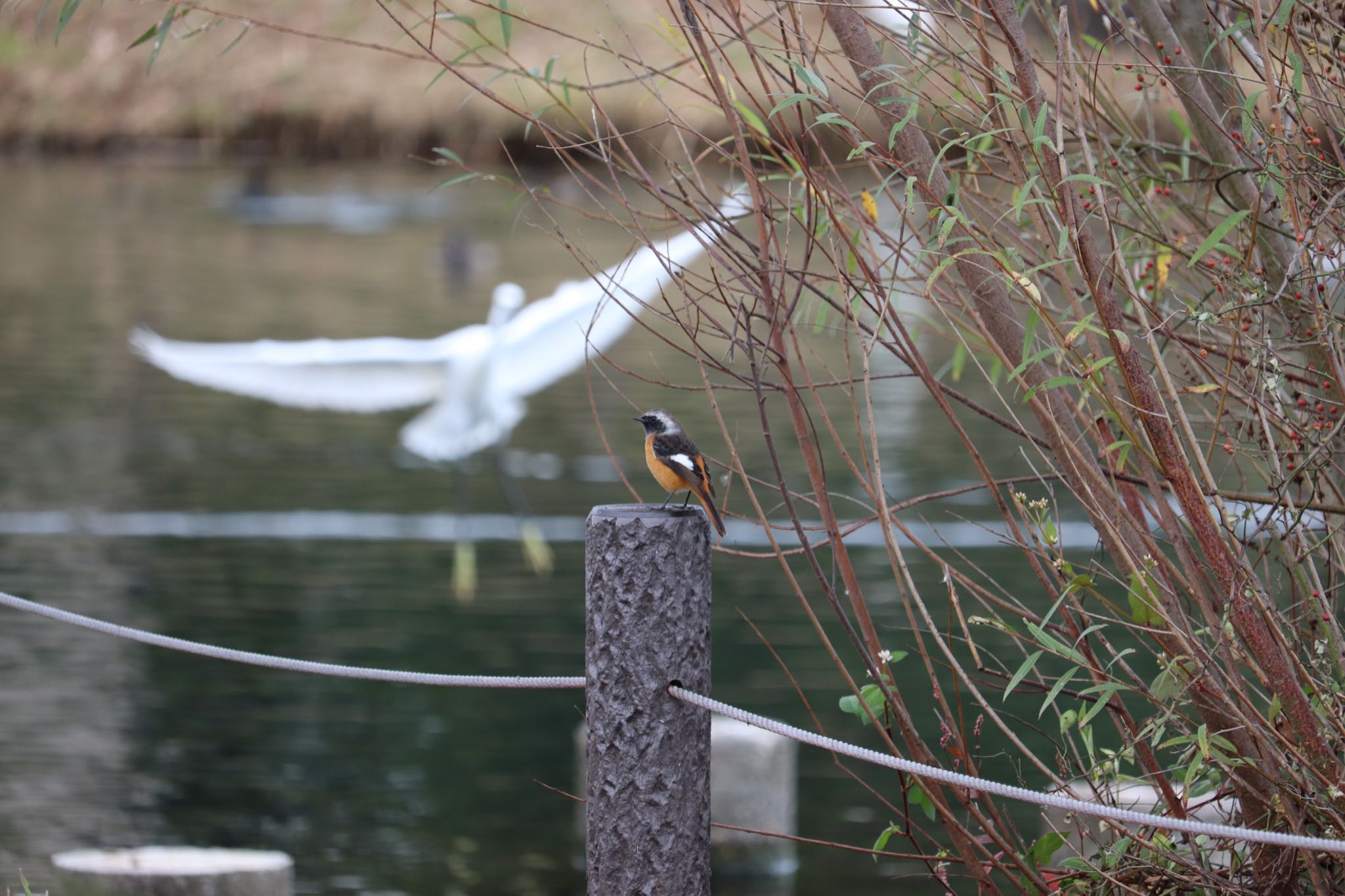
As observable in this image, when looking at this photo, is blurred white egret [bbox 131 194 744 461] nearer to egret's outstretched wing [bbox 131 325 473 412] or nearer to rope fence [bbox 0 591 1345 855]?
egret's outstretched wing [bbox 131 325 473 412]

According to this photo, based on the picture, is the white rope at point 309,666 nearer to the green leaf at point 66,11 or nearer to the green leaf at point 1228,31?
the green leaf at point 66,11

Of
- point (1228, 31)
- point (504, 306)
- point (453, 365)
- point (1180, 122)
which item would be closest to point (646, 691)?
point (1228, 31)

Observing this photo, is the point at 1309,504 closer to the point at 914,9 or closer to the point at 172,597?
the point at 914,9

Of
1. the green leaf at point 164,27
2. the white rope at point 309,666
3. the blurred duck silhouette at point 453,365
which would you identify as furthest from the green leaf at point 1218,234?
the blurred duck silhouette at point 453,365

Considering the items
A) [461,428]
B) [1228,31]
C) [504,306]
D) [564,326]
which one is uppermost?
[504,306]

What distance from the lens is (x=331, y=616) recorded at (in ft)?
14.3

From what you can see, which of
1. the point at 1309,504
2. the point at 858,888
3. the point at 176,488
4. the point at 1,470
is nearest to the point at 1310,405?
the point at 1309,504

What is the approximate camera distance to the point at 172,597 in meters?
4.50

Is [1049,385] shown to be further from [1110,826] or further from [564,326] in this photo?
[564,326]

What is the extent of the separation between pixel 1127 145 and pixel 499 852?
6.11ft

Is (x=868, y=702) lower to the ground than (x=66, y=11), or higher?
lower

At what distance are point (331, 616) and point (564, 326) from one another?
126 centimetres

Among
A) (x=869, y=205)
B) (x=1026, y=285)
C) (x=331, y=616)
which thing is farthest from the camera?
(x=331, y=616)

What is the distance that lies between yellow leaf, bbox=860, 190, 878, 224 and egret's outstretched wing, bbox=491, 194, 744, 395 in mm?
1664
